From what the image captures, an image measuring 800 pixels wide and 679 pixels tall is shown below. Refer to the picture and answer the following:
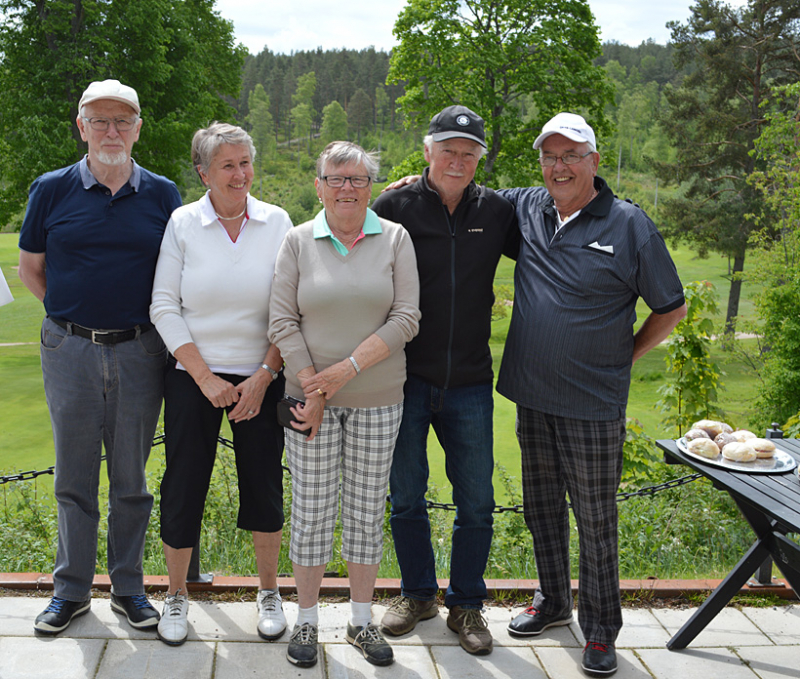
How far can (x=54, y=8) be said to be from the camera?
675 inches

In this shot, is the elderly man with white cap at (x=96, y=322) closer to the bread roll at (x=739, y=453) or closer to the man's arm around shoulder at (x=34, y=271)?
the man's arm around shoulder at (x=34, y=271)

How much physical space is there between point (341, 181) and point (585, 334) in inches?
46.6

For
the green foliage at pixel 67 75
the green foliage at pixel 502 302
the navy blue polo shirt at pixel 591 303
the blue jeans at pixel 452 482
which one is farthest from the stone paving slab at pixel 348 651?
the green foliage at pixel 502 302

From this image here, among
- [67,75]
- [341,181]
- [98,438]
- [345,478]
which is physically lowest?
[345,478]

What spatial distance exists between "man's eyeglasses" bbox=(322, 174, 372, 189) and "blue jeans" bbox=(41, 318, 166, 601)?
3.39 ft

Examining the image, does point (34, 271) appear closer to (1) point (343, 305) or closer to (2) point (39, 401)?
(1) point (343, 305)

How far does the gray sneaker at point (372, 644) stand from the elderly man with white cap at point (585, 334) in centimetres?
84

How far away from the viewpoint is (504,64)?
782 inches

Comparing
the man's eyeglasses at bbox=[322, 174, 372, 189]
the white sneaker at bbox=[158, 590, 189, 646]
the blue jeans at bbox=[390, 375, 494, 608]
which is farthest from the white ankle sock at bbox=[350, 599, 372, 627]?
the man's eyeglasses at bbox=[322, 174, 372, 189]

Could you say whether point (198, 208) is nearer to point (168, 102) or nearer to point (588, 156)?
point (588, 156)

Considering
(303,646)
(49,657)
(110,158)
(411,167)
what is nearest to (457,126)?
(110,158)

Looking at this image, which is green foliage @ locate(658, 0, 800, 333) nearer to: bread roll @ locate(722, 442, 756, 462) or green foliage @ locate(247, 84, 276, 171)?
bread roll @ locate(722, 442, 756, 462)

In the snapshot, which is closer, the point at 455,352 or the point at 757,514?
the point at 455,352

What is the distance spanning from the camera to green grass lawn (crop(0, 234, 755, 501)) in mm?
11945
